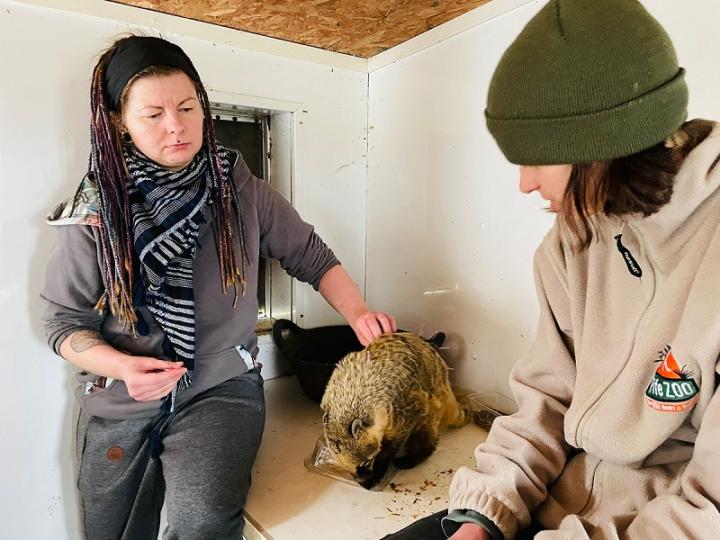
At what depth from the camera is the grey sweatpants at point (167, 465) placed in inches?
36.5

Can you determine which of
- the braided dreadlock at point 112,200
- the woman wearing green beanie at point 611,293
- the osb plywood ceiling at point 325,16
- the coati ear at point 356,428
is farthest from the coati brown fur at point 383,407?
the osb plywood ceiling at point 325,16

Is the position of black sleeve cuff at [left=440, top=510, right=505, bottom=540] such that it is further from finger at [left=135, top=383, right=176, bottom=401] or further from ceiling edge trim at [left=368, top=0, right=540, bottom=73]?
ceiling edge trim at [left=368, top=0, right=540, bottom=73]

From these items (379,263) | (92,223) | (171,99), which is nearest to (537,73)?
(171,99)

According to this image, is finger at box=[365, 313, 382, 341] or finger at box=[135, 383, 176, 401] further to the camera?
finger at box=[365, 313, 382, 341]

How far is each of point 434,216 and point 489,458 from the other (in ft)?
2.81

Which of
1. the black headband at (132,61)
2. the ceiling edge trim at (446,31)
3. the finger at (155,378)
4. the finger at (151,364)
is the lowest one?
the finger at (155,378)

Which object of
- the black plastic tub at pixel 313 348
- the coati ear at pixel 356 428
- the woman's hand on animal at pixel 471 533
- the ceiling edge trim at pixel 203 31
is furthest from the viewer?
the black plastic tub at pixel 313 348

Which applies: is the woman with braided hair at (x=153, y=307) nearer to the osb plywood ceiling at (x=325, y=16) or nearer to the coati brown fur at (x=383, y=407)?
the coati brown fur at (x=383, y=407)

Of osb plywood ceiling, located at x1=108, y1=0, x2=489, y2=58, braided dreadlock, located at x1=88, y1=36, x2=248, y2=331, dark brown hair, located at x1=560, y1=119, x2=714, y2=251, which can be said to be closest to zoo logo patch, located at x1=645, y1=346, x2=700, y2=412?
dark brown hair, located at x1=560, y1=119, x2=714, y2=251

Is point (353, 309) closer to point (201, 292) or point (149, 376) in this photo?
point (201, 292)

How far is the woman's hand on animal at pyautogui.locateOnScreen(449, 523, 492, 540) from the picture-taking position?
0.65 m

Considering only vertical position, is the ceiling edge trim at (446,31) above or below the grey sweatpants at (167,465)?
above

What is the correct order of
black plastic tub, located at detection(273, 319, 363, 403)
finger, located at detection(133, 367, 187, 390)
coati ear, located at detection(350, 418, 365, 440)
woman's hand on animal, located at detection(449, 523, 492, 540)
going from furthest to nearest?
black plastic tub, located at detection(273, 319, 363, 403) → coati ear, located at detection(350, 418, 365, 440) → finger, located at detection(133, 367, 187, 390) → woman's hand on animal, located at detection(449, 523, 492, 540)

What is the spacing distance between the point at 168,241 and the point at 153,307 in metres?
0.14
